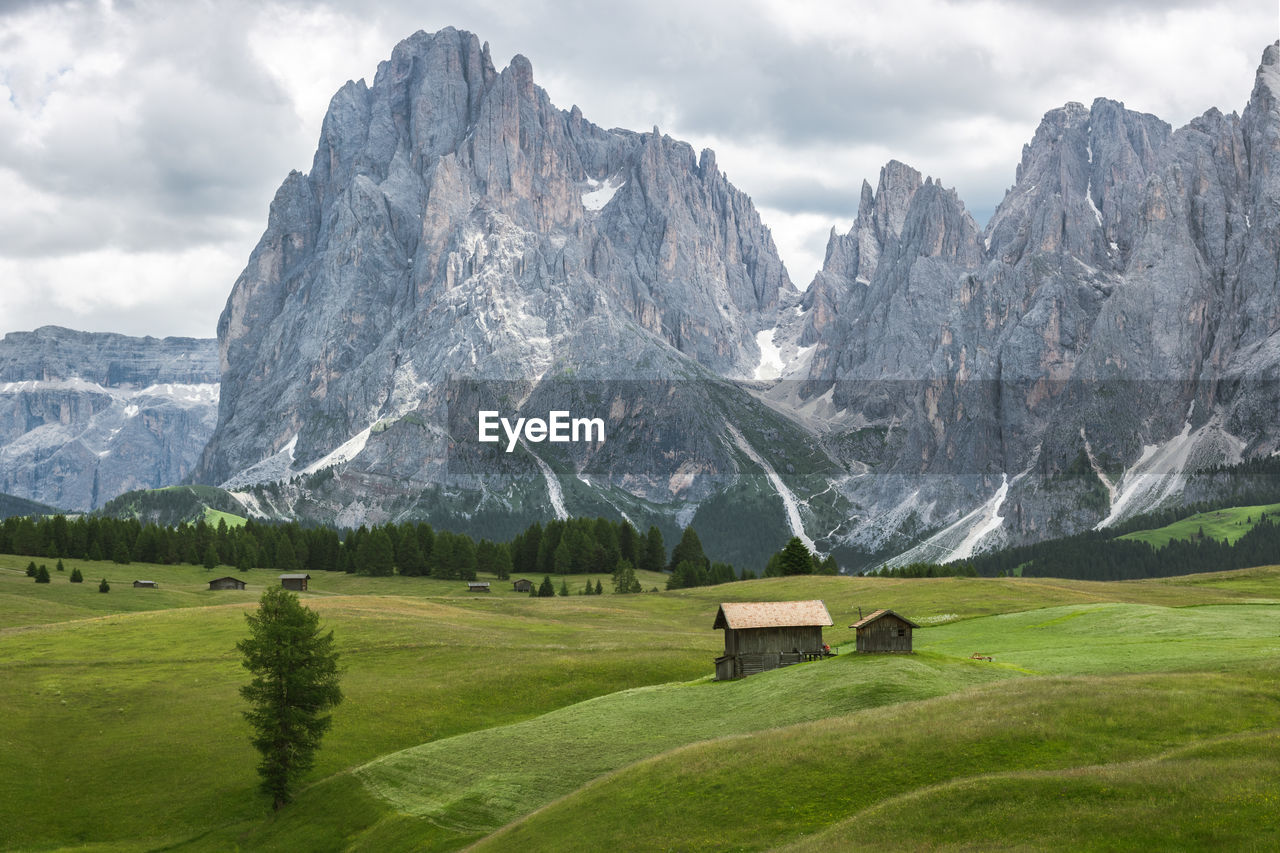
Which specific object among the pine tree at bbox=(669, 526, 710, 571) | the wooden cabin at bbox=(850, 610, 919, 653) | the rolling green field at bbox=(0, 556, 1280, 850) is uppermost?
the pine tree at bbox=(669, 526, 710, 571)

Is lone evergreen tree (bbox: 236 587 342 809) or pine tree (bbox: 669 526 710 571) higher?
pine tree (bbox: 669 526 710 571)

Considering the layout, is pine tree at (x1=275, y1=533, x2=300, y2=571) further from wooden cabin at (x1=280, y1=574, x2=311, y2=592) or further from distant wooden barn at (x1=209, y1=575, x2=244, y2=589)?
distant wooden barn at (x1=209, y1=575, x2=244, y2=589)

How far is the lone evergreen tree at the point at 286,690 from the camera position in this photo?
58281 millimetres

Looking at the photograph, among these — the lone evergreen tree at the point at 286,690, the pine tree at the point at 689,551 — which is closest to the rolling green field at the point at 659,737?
the lone evergreen tree at the point at 286,690

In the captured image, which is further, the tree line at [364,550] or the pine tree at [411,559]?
the pine tree at [411,559]

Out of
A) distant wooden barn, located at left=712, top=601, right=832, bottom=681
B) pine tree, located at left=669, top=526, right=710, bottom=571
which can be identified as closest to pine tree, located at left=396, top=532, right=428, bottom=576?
pine tree, located at left=669, top=526, right=710, bottom=571

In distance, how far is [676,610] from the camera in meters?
127

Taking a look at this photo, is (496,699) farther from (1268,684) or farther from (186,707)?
(1268,684)

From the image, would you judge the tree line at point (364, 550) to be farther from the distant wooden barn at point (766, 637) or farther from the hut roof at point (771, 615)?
the distant wooden barn at point (766, 637)

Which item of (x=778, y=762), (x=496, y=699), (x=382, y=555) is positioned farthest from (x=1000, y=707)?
(x=382, y=555)

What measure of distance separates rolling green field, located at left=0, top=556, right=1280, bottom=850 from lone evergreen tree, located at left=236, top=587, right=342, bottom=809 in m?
1.96

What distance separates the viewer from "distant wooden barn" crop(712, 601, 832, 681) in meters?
69.3

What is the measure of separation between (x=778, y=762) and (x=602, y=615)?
78128mm

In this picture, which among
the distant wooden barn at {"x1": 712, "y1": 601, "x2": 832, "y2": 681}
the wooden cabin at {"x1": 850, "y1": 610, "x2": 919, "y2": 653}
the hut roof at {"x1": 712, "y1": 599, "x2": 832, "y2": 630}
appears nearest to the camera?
the wooden cabin at {"x1": 850, "y1": 610, "x2": 919, "y2": 653}
